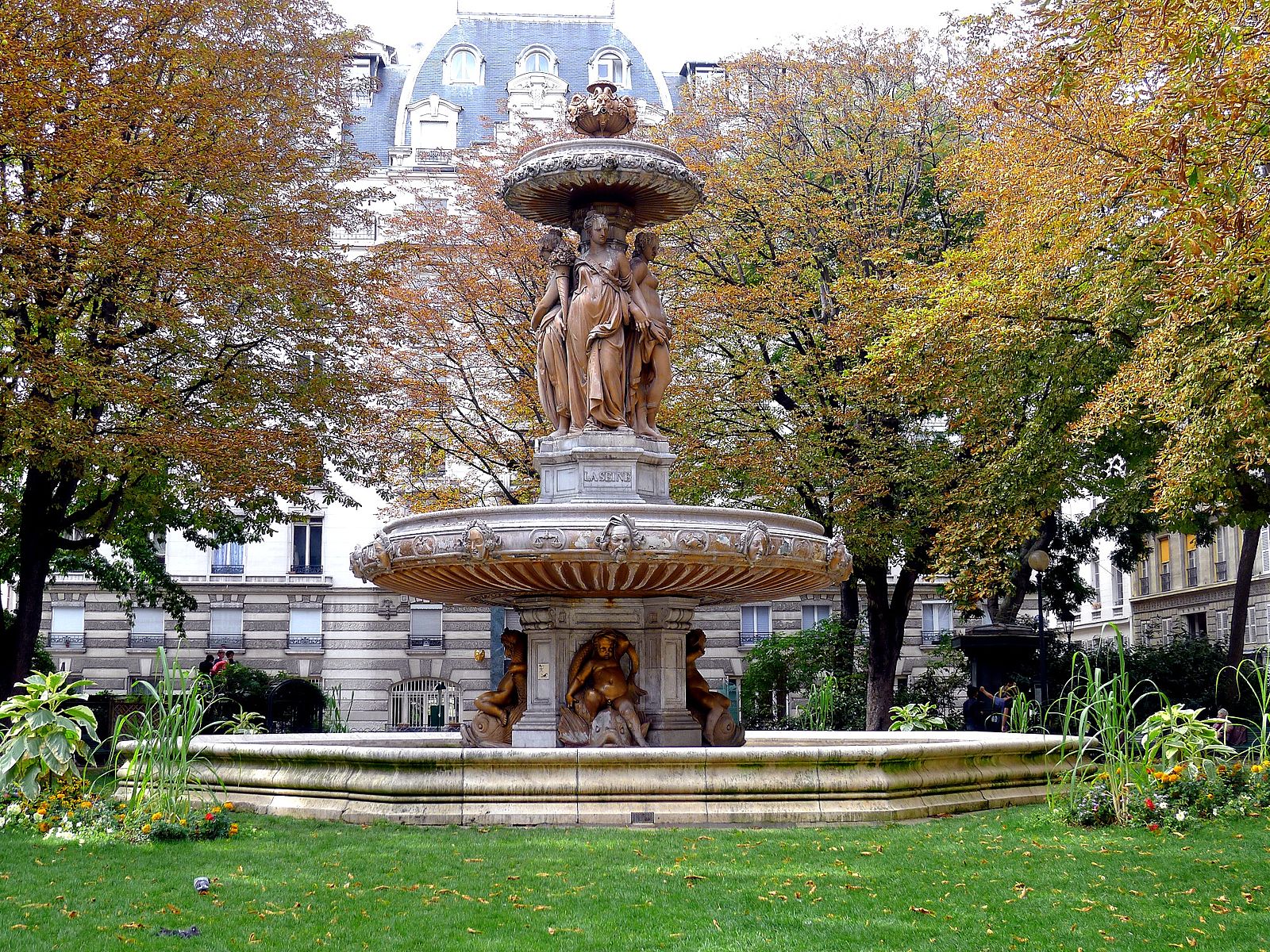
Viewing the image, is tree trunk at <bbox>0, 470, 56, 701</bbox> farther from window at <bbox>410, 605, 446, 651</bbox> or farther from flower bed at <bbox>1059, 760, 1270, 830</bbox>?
window at <bbox>410, 605, 446, 651</bbox>

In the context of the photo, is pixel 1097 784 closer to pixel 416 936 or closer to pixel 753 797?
pixel 753 797

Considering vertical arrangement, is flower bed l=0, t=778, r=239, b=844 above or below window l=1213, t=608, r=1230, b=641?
below

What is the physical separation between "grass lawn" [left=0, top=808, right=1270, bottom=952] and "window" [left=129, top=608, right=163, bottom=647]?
32386 millimetres


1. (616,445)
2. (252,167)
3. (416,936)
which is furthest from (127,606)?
(416,936)

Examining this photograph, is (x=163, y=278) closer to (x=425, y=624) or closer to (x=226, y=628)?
(x=425, y=624)

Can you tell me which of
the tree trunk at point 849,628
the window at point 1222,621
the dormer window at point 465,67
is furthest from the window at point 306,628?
the window at point 1222,621

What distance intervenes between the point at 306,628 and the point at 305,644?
21.3 inches

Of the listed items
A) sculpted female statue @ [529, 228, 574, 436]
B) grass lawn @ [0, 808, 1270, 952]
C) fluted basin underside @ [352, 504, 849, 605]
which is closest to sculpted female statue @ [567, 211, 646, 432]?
sculpted female statue @ [529, 228, 574, 436]

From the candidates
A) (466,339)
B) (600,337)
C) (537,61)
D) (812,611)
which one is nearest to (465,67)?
(537,61)

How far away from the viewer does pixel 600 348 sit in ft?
42.1

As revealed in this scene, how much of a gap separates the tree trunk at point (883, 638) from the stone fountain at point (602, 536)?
1230 cm

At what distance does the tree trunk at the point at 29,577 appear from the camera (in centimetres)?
1972

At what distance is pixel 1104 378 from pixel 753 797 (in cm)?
1421

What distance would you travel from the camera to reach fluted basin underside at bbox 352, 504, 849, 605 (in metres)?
10.6
